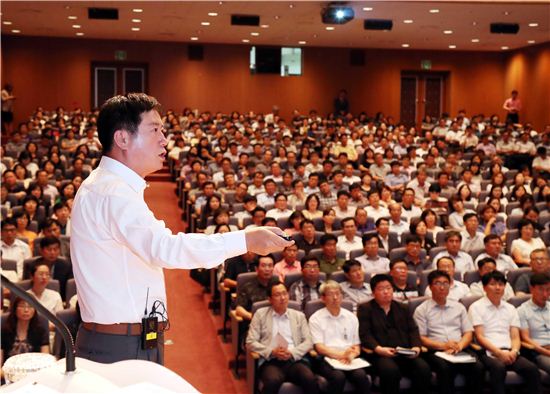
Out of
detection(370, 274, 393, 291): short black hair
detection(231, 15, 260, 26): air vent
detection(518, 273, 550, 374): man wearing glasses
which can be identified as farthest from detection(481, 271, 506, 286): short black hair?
detection(231, 15, 260, 26): air vent

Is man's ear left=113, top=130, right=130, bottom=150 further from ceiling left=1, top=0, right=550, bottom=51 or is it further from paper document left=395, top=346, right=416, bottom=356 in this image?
ceiling left=1, top=0, right=550, bottom=51

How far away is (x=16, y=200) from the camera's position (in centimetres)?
817

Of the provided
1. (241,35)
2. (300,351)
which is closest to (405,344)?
(300,351)

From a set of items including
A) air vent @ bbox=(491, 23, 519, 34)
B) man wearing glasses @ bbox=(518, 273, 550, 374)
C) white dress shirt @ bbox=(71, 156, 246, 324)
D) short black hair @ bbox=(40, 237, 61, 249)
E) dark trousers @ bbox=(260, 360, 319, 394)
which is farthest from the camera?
air vent @ bbox=(491, 23, 519, 34)

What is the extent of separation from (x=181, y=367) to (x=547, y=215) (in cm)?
490

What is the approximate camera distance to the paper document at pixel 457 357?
499 centimetres

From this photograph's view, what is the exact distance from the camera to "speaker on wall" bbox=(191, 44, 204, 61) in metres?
18.4

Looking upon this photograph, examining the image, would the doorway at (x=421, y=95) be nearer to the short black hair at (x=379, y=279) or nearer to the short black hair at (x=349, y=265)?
the short black hair at (x=349, y=265)

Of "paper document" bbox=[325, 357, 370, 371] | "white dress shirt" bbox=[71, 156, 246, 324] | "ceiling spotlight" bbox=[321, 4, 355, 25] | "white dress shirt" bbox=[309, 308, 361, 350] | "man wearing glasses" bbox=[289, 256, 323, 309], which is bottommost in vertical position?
"paper document" bbox=[325, 357, 370, 371]

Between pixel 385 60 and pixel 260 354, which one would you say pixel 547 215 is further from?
pixel 385 60

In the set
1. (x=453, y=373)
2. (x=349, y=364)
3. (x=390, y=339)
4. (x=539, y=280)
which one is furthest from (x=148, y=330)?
(x=539, y=280)

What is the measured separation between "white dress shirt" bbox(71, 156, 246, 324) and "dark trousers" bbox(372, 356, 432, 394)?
10.5 ft

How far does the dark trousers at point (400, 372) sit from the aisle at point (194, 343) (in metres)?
1.03

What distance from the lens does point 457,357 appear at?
5.05 meters
